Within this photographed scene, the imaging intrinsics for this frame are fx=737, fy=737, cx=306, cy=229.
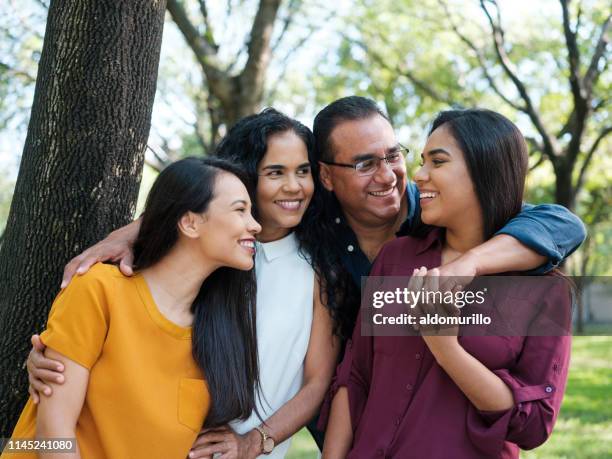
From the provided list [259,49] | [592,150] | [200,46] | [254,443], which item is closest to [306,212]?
[254,443]

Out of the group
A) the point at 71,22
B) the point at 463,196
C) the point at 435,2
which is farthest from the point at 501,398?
the point at 435,2

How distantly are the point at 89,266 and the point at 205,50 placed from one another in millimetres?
7369

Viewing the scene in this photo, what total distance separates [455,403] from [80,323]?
1502 mm

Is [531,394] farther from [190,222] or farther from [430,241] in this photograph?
[190,222]

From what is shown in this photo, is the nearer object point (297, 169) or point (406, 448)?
point (406, 448)

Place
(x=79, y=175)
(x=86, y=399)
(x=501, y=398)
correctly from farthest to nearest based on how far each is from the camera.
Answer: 1. (x=79, y=175)
2. (x=86, y=399)
3. (x=501, y=398)

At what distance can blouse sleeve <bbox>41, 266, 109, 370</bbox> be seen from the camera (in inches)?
113

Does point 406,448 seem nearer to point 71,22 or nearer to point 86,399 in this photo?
point 86,399

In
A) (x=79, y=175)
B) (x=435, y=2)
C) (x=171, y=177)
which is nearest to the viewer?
(x=171, y=177)

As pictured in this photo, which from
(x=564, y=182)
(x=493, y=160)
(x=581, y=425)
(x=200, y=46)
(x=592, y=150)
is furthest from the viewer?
(x=592, y=150)

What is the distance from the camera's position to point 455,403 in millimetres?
2865

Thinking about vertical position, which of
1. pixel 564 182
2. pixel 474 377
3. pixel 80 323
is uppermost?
pixel 564 182

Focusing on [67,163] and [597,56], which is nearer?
[67,163]

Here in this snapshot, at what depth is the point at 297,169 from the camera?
3.75 meters
